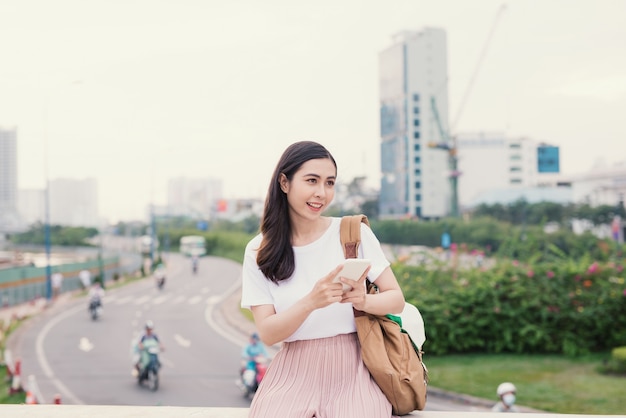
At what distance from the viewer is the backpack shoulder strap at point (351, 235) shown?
1.47 meters

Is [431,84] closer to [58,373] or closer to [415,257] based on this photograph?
[415,257]

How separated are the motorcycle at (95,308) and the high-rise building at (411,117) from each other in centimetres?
1321

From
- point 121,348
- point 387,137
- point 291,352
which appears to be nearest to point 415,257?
point 121,348

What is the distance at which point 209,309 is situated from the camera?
1900cm

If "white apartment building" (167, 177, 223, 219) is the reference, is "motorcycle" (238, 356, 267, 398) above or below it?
below

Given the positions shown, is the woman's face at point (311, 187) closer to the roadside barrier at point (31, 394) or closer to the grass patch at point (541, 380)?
the roadside barrier at point (31, 394)

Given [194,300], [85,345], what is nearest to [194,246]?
[194,300]

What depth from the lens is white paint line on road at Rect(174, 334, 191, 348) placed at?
14871mm


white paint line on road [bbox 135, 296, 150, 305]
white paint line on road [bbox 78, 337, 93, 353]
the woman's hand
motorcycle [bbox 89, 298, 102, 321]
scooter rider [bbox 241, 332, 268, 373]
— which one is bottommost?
white paint line on road [bbox 78, 337, 93, 353]

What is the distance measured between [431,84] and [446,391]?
21.9 m

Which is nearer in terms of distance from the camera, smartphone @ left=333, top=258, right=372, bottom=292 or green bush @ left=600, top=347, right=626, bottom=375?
smartphone @ left=333, top=258, right=372, bottom=292

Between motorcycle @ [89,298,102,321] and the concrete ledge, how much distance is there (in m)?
15.1

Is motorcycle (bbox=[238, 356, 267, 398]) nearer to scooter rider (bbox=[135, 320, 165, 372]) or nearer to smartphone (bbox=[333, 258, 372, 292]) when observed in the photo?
scooter rider (bbox=[135, 320, 165, 372])

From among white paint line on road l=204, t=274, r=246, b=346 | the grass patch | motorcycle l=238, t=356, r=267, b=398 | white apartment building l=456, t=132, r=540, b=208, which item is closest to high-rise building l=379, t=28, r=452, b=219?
white apartment building l=456, t=132, r=540, b=208
